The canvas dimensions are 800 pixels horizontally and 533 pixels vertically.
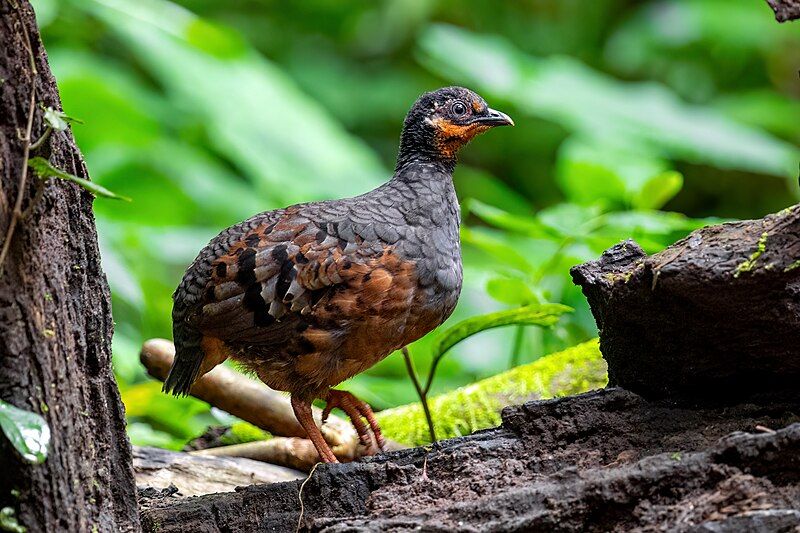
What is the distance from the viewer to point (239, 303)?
3.04 meters

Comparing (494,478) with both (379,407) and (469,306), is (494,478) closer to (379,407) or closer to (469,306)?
(379,407)

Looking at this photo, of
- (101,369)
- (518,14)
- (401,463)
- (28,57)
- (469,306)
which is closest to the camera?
(28,57)

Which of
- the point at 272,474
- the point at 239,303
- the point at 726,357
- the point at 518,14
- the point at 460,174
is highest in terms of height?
the point at 518,14

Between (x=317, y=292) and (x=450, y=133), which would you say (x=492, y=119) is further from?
(x=317, y=292)

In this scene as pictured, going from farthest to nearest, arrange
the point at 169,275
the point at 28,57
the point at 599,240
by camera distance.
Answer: the point at 169,275, the point at 599,240, the point at 28,57

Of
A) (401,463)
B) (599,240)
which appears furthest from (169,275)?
(401,463)

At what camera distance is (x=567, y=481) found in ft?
7.29

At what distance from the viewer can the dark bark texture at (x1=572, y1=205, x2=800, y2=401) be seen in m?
2.24

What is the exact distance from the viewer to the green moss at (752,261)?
2.23 m

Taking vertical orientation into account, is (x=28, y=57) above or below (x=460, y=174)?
below

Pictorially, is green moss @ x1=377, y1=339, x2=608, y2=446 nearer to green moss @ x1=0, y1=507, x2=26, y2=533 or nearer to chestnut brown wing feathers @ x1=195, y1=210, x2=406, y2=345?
chestnut brown wing feathers @ x1=195, y1=210, x2=406, y2=345

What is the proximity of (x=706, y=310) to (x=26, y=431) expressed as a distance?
156 centimetres

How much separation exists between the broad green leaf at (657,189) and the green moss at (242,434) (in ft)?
7.14

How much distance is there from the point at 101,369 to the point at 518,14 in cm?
684
